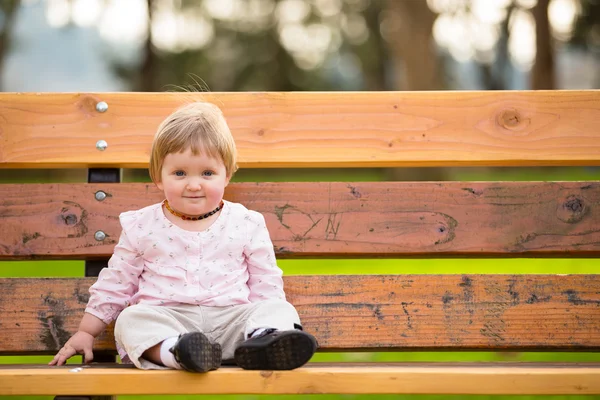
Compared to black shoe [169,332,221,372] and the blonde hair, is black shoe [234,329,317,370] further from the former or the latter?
the blonde hair

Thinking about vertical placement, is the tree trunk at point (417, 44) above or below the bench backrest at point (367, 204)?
above

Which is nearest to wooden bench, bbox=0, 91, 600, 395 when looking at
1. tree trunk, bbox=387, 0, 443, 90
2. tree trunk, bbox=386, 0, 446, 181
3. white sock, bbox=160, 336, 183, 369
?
white sock, bbox=160, 336, 183, 369

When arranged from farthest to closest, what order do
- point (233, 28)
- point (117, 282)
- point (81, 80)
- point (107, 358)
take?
point (233, 28) → point (81, 80) → point (107, 358) → point (117, 282)

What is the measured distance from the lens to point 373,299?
266cm

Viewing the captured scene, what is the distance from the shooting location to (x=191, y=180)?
249 centimetres

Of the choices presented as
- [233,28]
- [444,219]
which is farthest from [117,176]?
[233,28]

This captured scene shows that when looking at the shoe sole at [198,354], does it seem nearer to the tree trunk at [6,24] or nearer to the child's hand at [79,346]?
the child's hand at [79,346]

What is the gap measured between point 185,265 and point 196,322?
0.65 feet

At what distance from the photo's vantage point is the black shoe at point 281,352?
2.12 meters

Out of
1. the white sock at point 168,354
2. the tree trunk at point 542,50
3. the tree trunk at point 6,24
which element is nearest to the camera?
the white sock at point 168,354

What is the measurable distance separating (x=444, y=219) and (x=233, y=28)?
2074cm

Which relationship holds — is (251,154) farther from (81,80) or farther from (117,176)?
(81,80)

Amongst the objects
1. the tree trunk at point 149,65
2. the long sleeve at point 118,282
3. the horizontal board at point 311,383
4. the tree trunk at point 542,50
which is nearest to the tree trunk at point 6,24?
the tree trunk at point 149,65

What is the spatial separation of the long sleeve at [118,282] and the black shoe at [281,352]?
0.59m
